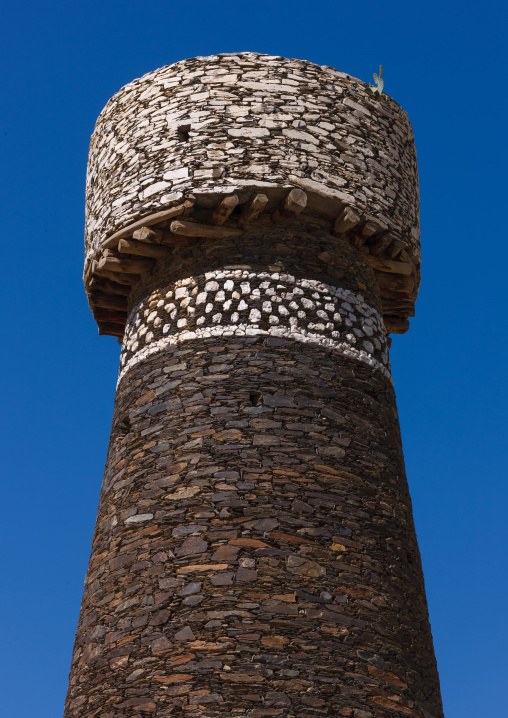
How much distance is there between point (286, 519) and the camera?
8336mm

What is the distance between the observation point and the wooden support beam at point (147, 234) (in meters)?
9.76

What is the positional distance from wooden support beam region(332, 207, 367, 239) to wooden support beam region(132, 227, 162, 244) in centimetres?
169

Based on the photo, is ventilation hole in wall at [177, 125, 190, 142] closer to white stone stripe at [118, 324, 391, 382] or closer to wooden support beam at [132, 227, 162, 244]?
wooden support beam at [132, 227, 162, 244]

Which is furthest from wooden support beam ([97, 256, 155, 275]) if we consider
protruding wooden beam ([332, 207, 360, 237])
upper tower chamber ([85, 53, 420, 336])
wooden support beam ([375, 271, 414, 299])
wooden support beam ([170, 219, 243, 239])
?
wooden support beam ([375, 271, 414, 299])

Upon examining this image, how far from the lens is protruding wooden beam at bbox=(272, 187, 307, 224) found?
31.1 feet

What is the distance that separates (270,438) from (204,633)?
1740mm

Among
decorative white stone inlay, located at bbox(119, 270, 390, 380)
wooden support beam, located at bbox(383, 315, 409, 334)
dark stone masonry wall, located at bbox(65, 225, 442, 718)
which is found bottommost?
dark stone masonry wall, located at bbox(65, 225, 442, 718)

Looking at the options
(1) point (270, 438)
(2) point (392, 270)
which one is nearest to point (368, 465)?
(1) point (270, 438)

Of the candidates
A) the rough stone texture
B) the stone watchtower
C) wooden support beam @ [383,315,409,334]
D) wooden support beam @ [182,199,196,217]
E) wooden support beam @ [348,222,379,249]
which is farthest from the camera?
wooden support beam @ [383,315,409,334]

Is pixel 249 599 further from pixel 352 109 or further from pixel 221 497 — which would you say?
pixel 352 109

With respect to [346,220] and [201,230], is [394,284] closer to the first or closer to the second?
[346,220]

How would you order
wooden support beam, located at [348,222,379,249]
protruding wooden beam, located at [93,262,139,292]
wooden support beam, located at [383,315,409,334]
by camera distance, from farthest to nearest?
wooden support beam, located at [383,315,409,334], protruding wooden beam, located at [93,262,139,292], wooden support beam, located at [348,222,379,249]

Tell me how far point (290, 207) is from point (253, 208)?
340mm

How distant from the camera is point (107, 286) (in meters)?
10.7
